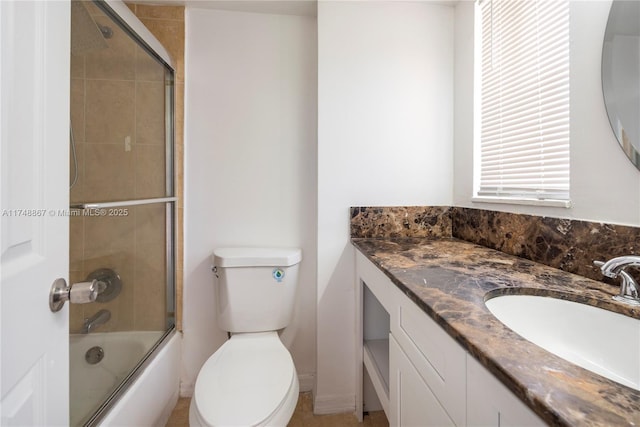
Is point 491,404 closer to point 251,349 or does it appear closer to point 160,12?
point 251,349

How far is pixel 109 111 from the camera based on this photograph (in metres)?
1.16

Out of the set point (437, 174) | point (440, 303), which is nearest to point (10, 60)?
point (440, 303)

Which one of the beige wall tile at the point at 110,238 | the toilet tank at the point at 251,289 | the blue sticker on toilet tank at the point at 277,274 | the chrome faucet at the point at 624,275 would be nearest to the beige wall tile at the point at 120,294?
the beige wall tile at the point at 110,238

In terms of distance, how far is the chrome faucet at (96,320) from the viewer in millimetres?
1071

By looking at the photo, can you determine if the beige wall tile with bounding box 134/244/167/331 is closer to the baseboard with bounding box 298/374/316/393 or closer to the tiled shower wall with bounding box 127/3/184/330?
the tiled shower wall with bounding box 127/3/184/330

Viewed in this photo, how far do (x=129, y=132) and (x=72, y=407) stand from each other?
3.42ft

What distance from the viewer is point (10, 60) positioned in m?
0.45

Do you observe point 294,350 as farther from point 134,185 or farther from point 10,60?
point 10,60

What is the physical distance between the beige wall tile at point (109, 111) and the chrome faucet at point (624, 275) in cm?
157

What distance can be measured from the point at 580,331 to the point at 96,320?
1.56 meters

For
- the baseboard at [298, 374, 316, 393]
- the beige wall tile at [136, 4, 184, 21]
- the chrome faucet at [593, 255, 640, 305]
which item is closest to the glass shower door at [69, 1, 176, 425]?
the beige wall tile at [136, 4, 184, 21]

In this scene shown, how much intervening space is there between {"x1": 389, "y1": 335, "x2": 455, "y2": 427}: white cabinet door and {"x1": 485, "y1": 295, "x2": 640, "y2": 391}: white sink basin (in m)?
0.26

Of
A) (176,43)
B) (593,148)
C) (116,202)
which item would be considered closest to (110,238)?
(116,202)

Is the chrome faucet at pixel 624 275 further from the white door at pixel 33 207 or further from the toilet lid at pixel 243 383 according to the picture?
the white door at pixel 33 207
